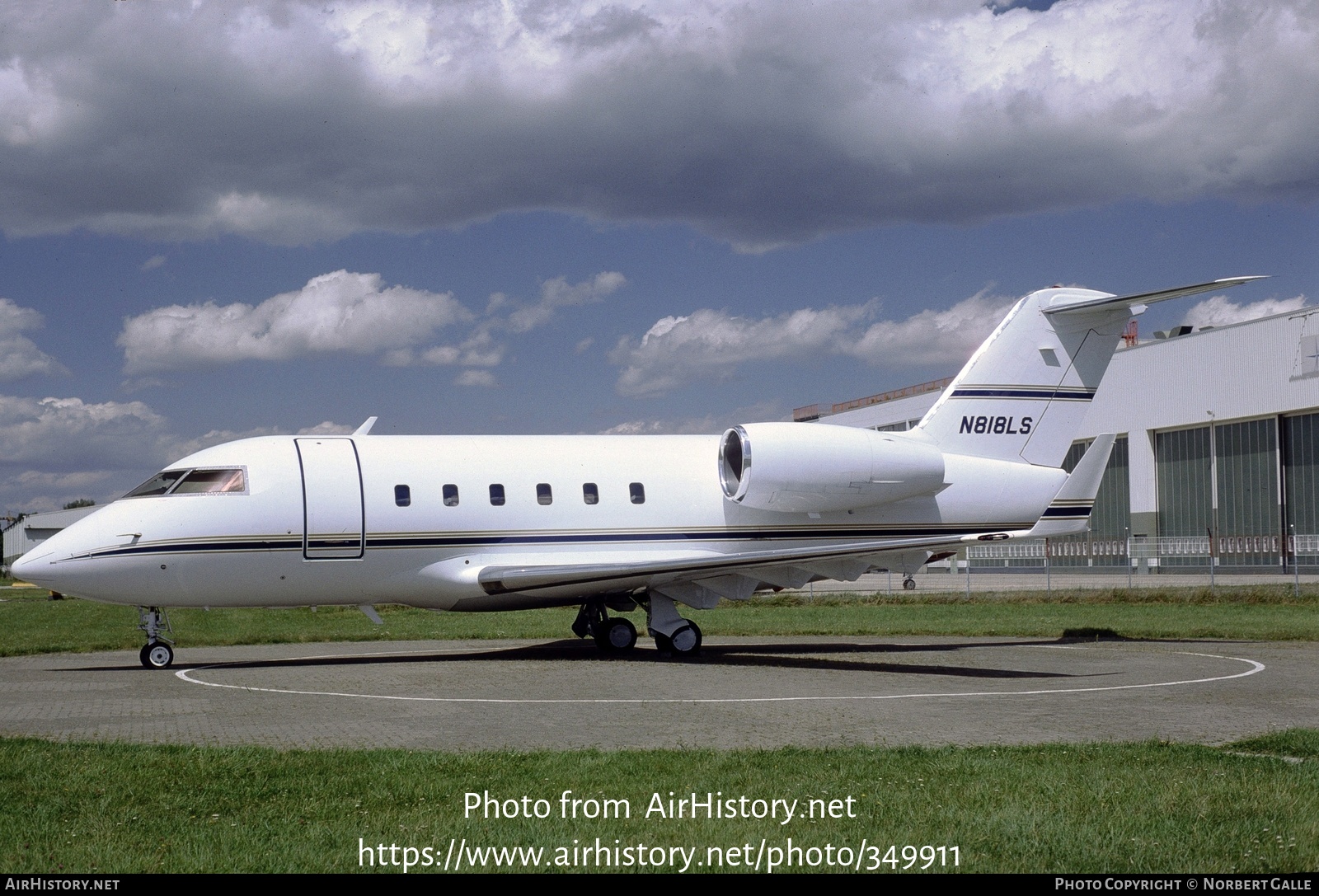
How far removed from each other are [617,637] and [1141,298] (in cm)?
1112

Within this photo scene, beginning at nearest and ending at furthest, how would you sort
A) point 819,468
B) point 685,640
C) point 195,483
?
point 195,483 → point 685,640 → point 819,468

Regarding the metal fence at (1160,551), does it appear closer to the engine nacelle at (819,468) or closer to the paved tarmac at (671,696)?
the engine nacelle at (819,468)

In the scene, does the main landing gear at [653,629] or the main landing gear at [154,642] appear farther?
the main landing gear at [653,629]

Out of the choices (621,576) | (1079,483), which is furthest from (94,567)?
(1079,483)

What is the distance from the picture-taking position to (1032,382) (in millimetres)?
23969

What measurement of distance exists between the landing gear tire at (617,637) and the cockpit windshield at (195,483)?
6695 mm

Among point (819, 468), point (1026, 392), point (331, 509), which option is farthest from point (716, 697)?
Result: point (1026, 392)

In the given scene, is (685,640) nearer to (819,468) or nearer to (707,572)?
(707,572)

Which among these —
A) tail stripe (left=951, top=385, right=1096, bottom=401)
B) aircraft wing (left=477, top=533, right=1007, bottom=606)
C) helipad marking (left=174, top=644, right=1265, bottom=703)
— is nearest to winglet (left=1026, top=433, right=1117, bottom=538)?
tail stripe (left=951, top=385, right=1096, bottom=401)

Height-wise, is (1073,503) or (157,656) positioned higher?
(1073,503)

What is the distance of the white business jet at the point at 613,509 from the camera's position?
19.3 m

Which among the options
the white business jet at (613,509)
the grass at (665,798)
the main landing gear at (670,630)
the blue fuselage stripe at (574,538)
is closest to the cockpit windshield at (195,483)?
the white business jet at (613,509)

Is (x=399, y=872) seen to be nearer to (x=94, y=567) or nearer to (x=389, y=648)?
(x=94, y=567)
